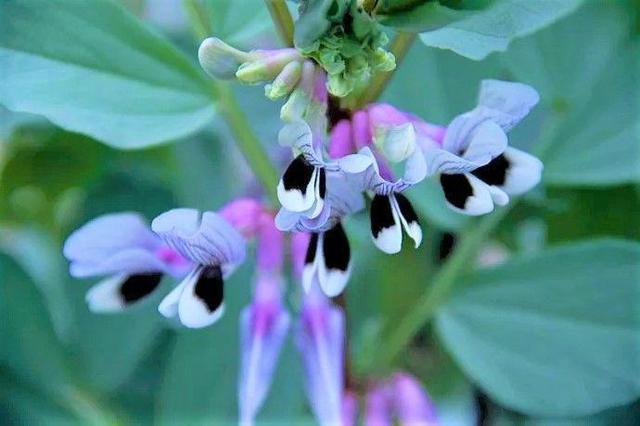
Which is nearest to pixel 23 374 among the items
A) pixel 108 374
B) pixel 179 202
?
pixel 108 374

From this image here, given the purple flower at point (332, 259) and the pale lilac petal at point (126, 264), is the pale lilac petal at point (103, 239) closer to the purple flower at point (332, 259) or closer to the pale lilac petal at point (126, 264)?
the pale lilac petal at point (126, 264)

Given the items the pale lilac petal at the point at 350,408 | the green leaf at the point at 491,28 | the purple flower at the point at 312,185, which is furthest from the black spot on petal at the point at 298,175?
the pale lilac petal at the point at 350,408

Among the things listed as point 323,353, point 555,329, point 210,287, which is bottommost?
point 555,329

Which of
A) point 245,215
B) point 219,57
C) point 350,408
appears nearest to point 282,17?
point 219,57

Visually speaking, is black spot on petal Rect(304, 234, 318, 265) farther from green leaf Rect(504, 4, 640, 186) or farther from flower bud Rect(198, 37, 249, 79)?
green leaf Rect(504, 4, 640, 186)

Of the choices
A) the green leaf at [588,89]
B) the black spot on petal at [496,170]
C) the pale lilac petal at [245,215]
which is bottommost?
the green leaf at [588,89]

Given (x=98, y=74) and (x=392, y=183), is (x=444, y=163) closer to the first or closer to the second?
(x=392, y=183)

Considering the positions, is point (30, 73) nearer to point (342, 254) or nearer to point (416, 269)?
point (342, 254)
